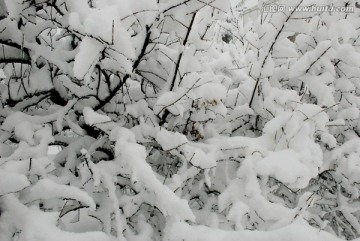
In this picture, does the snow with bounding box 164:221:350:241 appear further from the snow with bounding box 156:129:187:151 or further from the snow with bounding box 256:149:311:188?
the snow with bounding box 156:129:187:151

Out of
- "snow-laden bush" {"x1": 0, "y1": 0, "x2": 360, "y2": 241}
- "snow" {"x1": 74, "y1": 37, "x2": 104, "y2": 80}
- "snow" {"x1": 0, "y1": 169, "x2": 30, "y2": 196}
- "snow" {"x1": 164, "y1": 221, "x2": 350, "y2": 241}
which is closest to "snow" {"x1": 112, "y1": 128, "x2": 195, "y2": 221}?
"snow-laden bush" {"x1": 0, "y1": 0, "x2": 360, "y2": 241}

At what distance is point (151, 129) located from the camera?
193 centimetres

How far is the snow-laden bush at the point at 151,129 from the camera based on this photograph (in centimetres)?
130

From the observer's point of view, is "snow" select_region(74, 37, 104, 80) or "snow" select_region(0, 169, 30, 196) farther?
"snow" select_region(0, 169, 30, 196)

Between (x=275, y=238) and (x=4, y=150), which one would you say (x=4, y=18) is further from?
(x=275, y=238)

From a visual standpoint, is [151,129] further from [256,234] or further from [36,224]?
[256,234]

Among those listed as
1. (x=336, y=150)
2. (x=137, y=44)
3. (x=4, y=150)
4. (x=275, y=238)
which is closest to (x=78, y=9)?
(x=137, y=44)

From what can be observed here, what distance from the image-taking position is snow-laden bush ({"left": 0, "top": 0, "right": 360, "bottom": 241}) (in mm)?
1301

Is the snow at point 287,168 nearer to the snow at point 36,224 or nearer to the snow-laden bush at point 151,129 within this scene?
the snow-laden bush at point 151,129

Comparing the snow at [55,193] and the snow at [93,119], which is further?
the snow at [93,119]

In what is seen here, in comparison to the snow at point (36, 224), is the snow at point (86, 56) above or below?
above

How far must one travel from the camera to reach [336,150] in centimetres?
259

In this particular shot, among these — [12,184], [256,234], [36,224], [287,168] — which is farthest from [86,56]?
[287,168]

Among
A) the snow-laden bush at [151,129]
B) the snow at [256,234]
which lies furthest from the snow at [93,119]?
the snow at [256,234]
